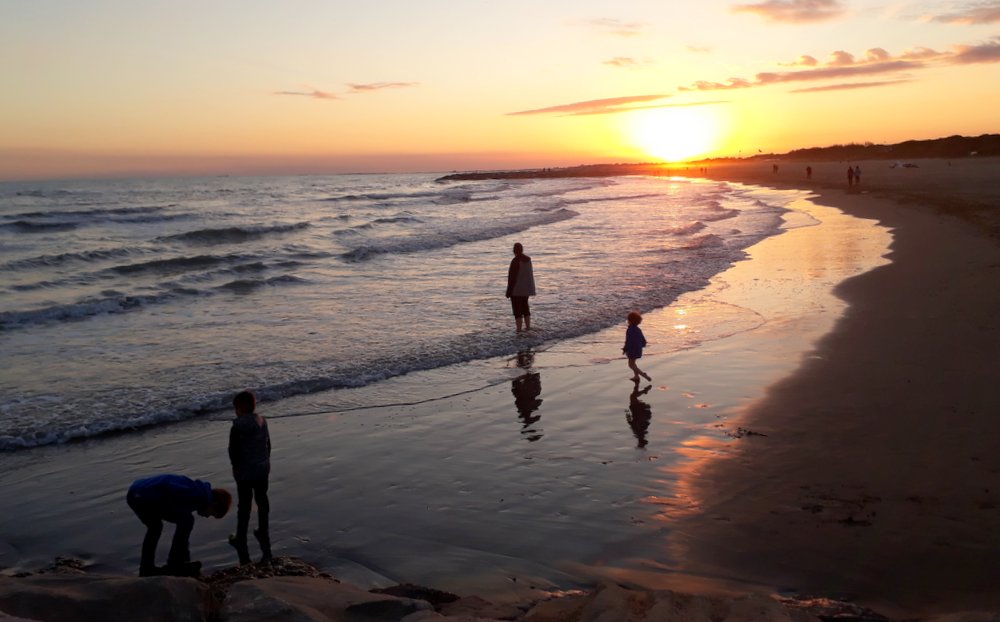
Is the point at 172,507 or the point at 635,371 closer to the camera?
the point at 172,507

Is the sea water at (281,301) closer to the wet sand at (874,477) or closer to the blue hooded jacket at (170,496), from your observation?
the wet sand at (874,477)

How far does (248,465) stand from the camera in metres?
6.30

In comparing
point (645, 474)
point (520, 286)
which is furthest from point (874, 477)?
point (520, 286)

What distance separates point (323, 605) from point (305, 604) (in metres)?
0.11

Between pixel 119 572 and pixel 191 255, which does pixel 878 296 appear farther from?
pixel 191 255

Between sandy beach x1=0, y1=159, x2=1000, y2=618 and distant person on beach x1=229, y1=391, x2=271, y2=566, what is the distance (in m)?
0.27

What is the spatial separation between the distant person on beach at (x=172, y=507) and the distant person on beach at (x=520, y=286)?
9.62 m

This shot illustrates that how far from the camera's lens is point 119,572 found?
6.04 meters

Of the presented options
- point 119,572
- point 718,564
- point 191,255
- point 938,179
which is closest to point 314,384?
point 119,572

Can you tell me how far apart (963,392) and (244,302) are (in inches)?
600

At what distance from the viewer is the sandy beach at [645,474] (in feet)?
18.8

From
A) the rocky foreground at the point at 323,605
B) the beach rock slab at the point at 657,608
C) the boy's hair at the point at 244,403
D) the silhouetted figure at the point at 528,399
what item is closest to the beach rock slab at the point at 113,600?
the rocky foreground at the point at 323,605

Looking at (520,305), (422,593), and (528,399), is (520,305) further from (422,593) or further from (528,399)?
(422,593)

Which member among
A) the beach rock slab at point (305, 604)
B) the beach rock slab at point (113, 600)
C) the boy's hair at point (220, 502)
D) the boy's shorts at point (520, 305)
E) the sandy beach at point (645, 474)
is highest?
the boy's shorts at point (520, 305)
